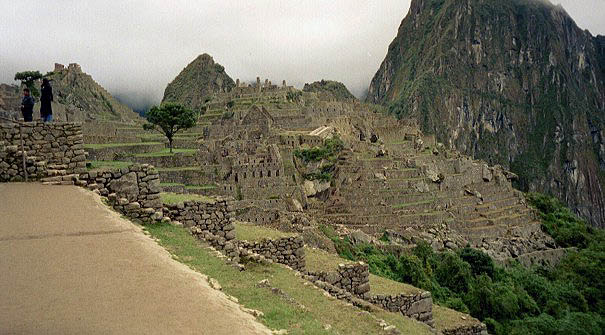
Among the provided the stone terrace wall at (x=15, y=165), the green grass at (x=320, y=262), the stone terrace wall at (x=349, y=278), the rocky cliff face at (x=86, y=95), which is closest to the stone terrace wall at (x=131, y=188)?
the stone terrace wall at (x=15, y=165)

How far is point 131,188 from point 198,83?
79.8 m

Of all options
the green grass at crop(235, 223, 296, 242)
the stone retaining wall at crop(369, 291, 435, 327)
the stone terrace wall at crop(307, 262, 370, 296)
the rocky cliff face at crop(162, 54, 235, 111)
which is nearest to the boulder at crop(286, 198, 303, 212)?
the stone retaining wall at crop(369, 291, 435, 327)

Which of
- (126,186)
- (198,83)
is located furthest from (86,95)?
(126,186)

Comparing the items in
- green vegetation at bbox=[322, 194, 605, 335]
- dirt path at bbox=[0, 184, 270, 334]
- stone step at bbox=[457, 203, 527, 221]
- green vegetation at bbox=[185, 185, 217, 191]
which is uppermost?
dirt path at bbox=[0, 184, 270, 334]

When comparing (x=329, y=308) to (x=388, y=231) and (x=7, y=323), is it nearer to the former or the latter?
(x=7, y=323)

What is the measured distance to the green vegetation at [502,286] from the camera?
78.6 feet

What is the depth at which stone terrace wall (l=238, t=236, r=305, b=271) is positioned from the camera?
11.1 m

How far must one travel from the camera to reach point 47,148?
32.3ft

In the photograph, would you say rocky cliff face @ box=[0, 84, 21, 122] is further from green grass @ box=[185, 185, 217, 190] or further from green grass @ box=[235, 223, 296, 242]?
green grass @ box=[235, 223, 296, 242]

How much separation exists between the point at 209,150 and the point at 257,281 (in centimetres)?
2942

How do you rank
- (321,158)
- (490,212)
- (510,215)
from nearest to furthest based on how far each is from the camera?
(321,158), (490,212), (510,215)

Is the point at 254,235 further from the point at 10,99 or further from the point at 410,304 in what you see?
the point at 10,99

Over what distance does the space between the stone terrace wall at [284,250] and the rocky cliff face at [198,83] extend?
7213 centimetres

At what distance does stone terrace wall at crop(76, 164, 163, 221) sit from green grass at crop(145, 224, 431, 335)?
1.16ft
